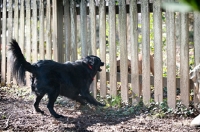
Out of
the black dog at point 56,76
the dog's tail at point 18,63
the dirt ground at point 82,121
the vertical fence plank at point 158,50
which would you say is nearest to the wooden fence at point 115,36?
the vertical fence plank at point 158,50

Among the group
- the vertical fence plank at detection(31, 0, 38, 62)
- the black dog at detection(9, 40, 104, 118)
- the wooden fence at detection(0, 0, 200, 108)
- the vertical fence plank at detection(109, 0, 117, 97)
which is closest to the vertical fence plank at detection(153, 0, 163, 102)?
the wooden fence at detection(0, 0, 200, 108)

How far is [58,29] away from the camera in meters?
6.23

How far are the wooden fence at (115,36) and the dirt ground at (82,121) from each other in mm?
546

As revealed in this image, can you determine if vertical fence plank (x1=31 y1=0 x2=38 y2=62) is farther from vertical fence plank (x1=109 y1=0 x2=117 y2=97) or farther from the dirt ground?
vertical fence plank (x1=109 y1=0 x2=117 y2=97)

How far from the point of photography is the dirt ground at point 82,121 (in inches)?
155

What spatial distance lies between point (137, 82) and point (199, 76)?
3.51 ft

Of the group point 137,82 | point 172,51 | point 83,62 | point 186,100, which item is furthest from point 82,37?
point 186,100

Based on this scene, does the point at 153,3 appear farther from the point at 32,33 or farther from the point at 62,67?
the point at 32,33

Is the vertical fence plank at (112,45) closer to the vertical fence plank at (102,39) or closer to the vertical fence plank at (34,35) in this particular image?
the vertical fence plank at (102,39)

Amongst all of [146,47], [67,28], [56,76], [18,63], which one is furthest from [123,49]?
[18,63]

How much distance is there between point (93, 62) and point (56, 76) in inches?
28.3

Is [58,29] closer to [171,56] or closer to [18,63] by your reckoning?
[18,63]

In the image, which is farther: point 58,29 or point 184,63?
point 58,29

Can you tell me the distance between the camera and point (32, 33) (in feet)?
23.0
